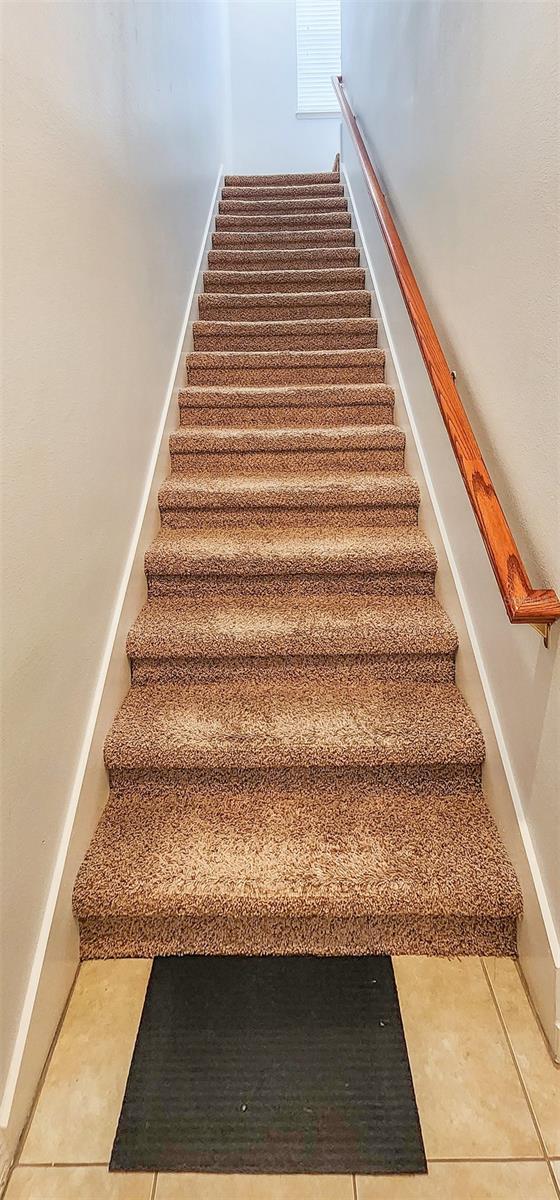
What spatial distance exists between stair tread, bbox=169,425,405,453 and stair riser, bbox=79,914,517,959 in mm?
1615

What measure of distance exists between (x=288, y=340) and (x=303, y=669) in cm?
184

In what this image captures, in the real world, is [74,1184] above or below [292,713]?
below

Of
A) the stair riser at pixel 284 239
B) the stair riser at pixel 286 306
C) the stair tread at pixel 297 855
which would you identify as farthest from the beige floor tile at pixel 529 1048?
the stair riser at pixel 284 239

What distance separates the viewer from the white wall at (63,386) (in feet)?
3.48

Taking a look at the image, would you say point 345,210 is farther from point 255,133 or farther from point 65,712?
point 65,712

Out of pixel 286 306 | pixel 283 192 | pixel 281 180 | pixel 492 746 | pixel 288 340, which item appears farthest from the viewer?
pixel 281 180

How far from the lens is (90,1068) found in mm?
1104

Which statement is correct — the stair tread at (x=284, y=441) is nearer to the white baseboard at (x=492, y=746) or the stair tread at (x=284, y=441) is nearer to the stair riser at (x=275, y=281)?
the white baseboard at (x=492, y=746)

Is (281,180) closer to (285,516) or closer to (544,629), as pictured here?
(285,516)

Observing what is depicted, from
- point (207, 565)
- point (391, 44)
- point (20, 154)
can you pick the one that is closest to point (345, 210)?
point (391, 44)

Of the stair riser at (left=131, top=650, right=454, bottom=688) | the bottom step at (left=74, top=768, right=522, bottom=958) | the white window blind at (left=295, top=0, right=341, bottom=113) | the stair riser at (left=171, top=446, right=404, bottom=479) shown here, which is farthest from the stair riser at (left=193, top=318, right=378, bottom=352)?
the white window blind at (left=295, top=0, right=341, bottom=113)

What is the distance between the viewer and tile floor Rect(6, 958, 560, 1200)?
0.95 meters

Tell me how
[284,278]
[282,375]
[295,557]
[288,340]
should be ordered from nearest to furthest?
[295,557], [282,375], [288,340], [284,278]

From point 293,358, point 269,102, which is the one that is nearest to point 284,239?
point 293,358
